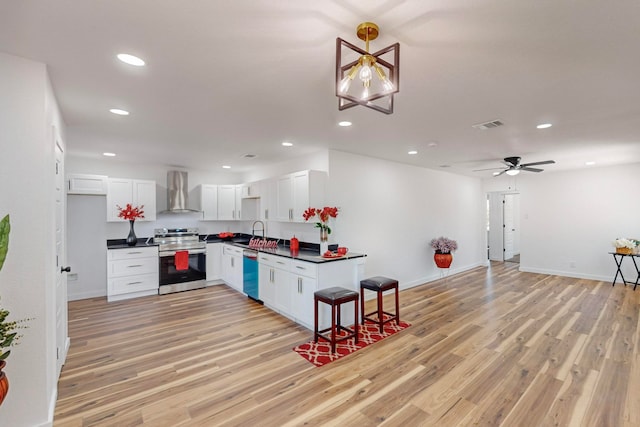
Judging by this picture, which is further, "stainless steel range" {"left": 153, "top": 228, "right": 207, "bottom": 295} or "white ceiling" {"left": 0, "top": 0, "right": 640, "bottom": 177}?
"stainless steel range" {"left": 153, "top": 228, "right": 207, "bottom": 295}

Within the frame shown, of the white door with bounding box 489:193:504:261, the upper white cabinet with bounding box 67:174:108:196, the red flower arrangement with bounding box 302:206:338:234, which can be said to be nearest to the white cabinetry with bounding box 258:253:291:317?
the red flower arrangement with bounding box 302:206:338:234

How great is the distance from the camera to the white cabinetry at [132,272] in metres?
5.11

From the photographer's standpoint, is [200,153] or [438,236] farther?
[438,236]

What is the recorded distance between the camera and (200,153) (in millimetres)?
4926

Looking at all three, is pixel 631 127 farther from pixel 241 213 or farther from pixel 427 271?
pixel 241 213

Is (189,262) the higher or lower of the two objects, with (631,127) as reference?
lower

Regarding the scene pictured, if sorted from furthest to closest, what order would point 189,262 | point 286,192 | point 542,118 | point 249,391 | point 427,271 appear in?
point 427,271 < point 189,262 < point 286,192 < point 542,118 < point 249,391

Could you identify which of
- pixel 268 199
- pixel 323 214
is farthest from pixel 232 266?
pixel 323 214

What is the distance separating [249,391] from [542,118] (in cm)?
410

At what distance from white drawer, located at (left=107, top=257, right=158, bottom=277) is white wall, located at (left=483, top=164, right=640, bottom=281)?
8616 mm

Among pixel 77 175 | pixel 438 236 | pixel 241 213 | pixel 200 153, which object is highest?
pixel 200 153

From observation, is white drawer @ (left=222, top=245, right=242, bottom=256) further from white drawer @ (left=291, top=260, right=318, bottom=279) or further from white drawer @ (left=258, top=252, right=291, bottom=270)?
white drawer @ (left=291, top=260, right=318, bottom=279)

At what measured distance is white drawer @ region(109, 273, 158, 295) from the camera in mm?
5109

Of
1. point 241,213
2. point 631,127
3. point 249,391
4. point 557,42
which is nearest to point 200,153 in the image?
point 241,213
